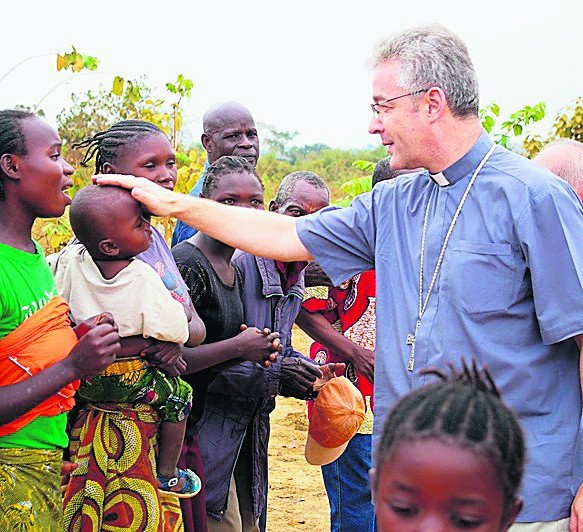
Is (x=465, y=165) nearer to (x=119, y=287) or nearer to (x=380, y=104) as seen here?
(x=380, y=104)

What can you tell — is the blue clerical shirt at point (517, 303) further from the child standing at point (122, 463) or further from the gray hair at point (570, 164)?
the gray hair at point (570, 164)

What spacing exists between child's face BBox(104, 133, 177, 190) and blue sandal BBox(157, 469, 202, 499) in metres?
1.11

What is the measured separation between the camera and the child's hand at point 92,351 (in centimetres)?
288

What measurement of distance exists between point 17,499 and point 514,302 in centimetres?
165

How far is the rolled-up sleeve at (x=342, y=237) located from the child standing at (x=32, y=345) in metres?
0.82

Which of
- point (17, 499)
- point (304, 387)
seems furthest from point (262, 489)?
point (17, 499)

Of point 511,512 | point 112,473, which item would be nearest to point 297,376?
point 112,473

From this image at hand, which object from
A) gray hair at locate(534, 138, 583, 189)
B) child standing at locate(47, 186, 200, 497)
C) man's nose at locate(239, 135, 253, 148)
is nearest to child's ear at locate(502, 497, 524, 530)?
child standing at locate(47, 186, 200, 497)

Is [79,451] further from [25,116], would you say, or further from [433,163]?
[433,163]

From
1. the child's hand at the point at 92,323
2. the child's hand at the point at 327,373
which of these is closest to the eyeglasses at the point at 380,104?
the child's hand at the point at 92,323

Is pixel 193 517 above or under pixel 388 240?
under

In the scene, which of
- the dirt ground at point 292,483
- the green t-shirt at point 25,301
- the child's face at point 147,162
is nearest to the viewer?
the green t-shirt at point 25,301

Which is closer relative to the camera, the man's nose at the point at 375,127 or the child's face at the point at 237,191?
the man's nose at the point at 375,127

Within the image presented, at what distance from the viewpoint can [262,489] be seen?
14.0 ft
